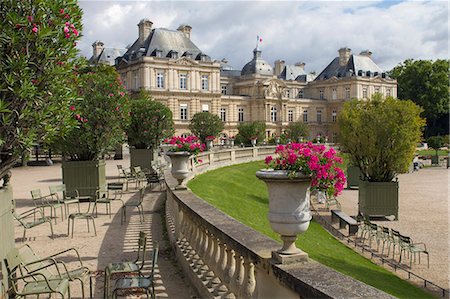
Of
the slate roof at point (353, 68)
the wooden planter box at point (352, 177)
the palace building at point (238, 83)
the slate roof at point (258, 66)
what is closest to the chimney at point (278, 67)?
the palace building at point (238, 83)

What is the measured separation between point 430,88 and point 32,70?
244 feet

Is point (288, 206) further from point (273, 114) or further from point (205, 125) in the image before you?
point (273, 114)

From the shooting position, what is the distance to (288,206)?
3.60 metres

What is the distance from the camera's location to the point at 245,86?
6994 centimetres

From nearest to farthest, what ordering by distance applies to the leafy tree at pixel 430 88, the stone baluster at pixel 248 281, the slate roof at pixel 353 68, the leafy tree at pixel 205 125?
the stone baluster at pixel 248 281 < the leafy tree at pixel 205 125 < the leafy tree at pixel 430 88 < the slate roof at pixel 353 68

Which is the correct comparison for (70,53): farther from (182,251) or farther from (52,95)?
(182,251)

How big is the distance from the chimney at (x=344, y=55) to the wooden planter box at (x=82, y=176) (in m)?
68.8

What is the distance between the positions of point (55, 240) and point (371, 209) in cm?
1369

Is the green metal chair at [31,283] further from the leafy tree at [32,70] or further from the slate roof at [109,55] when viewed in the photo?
the slate roof at [109,55]

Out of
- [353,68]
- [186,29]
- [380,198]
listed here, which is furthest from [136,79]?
[380,198]

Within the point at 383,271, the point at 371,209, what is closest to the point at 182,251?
the point at 383,271

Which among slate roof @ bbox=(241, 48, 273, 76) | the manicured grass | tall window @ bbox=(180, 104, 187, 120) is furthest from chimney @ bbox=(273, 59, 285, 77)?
the manicured grass

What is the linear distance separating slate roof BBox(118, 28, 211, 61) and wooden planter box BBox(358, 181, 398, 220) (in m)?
40.9

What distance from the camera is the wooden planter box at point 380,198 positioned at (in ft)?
61.0
